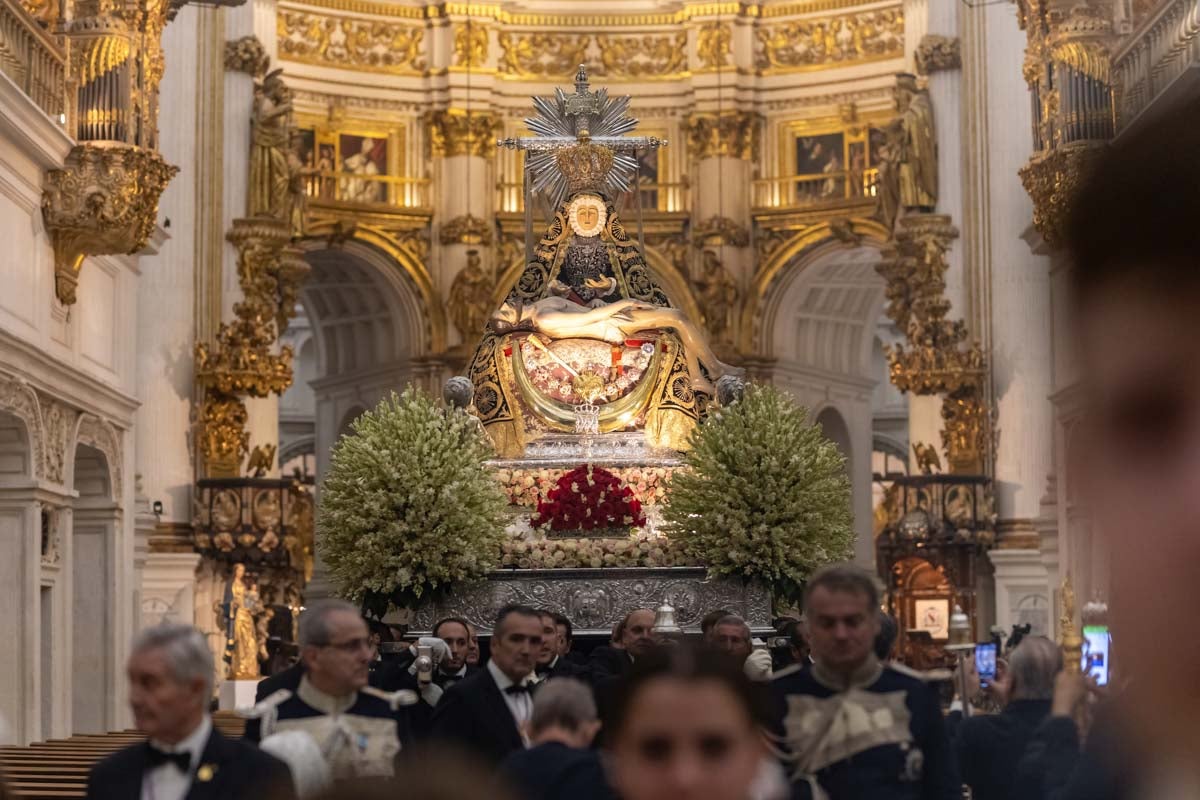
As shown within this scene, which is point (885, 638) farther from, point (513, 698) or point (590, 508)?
point (590, 508)

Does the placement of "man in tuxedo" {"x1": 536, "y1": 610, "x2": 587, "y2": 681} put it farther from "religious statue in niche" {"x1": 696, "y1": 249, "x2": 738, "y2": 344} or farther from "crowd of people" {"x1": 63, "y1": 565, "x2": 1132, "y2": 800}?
"religious statue in niche" {"x1": 696, "y1": 249, "x2": 738, "y2": 344}

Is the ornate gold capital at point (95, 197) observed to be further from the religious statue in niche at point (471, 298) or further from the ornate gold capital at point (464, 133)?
the ornate gold capital at point (464, 133)

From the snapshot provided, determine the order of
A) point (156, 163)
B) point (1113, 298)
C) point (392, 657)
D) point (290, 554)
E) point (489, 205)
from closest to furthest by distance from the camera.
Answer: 1. point (1113, 298)
2. point (392, 657)
3. point (156, 163)
4. point (290, 554)
5. point (489, 205)

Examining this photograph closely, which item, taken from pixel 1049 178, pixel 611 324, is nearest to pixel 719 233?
pixel 1049 178

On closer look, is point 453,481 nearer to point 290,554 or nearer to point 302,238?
point 290,554

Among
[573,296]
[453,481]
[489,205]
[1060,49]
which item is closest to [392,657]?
[453,481]

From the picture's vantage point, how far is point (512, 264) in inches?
1359

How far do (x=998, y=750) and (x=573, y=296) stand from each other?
1418 centimetres

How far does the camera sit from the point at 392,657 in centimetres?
1302

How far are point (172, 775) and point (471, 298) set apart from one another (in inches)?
1151

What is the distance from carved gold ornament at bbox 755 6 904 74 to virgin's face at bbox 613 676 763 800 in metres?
32.5

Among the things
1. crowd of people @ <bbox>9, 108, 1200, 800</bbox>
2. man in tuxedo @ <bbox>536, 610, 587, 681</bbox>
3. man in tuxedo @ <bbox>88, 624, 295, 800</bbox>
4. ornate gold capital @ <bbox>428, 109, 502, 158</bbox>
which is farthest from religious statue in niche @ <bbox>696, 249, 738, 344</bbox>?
man in tuxedo @ <bbox>88, 624, 295, 800</bbox>

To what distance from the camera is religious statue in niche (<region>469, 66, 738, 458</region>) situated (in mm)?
19688

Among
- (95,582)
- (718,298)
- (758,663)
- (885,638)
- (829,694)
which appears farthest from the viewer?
(718,298)
